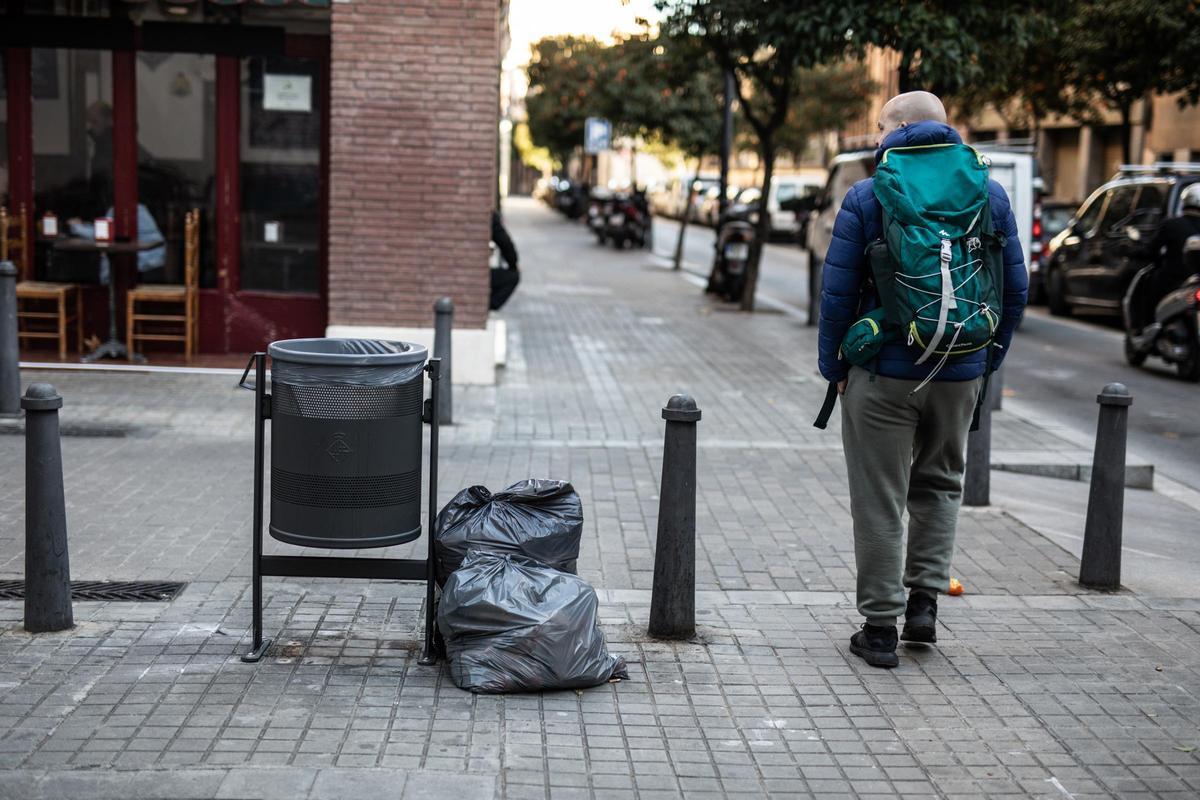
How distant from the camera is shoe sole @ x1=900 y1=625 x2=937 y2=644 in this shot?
5.40 metres

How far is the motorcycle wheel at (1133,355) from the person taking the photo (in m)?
14.7

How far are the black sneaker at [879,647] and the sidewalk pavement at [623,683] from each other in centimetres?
6

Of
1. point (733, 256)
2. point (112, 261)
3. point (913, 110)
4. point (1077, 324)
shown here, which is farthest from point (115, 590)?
point (1077, 324)

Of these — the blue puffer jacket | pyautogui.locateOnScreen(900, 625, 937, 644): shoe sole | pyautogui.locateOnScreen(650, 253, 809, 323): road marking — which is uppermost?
the blue puffer jacket

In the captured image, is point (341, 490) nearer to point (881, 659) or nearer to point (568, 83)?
point (881, 659)

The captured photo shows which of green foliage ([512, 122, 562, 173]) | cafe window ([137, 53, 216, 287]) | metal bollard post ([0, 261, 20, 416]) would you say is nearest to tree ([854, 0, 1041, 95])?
cafe window ([137, 53, 216, 287])

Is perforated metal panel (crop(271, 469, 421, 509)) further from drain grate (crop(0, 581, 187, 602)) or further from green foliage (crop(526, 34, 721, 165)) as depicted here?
green foliage (crop(526, 34, 721, 165))

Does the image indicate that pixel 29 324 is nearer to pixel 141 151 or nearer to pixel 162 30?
pixel 141 151

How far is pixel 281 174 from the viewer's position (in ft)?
40.0

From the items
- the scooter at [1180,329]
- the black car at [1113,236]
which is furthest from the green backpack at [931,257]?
the black car at [1113,236]

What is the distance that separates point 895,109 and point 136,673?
334 cm

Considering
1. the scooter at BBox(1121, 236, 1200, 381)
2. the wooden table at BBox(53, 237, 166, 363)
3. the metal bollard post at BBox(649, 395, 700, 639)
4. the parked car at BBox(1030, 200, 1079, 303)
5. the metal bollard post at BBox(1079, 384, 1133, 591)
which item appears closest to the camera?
the metal bollard post at BBox(649, 395, 700, 639)

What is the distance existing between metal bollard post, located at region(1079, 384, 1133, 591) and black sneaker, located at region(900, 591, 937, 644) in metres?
1.24

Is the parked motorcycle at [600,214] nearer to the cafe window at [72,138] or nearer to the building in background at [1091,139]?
the building in background at [1091,139]
